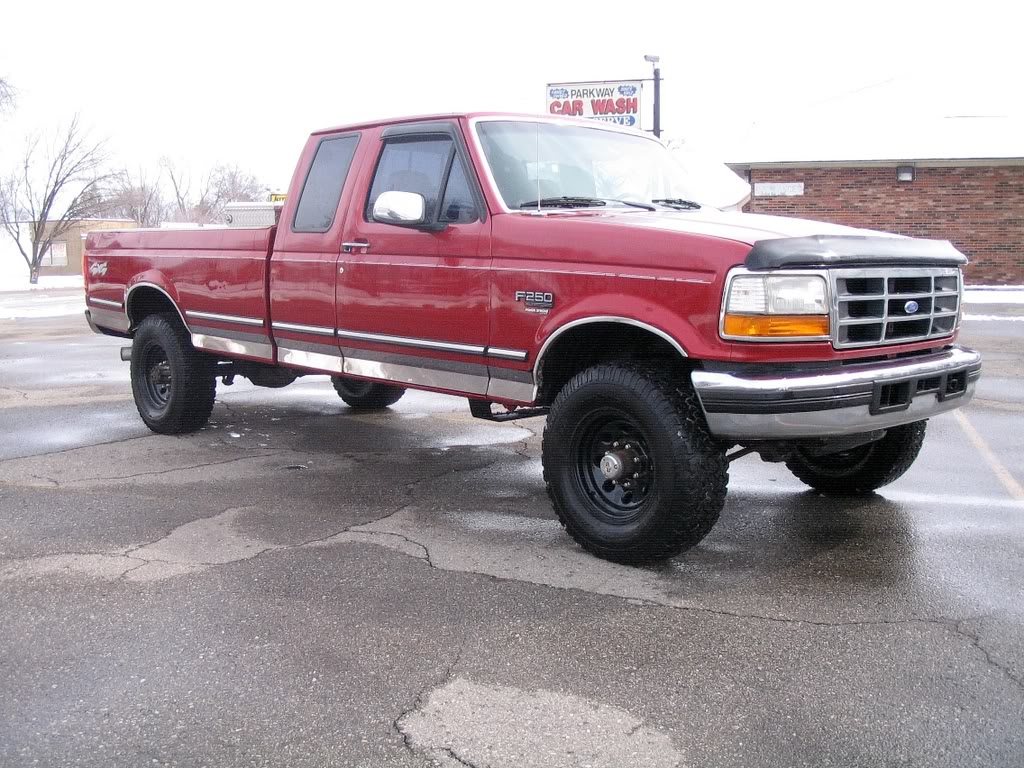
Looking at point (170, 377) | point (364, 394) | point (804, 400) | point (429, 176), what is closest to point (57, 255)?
point (364, 394)

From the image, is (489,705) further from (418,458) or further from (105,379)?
(105,379)

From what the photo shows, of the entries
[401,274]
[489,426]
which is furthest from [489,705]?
[489,426]

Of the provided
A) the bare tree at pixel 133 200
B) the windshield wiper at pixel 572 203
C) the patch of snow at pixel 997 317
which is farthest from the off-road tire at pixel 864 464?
the bare tree at pixel 133 200

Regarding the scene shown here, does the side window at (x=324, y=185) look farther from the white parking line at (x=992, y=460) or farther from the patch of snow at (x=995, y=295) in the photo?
the patch of snow at (x=995, y=295)

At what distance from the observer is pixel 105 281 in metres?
7.88

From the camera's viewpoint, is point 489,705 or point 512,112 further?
point 512,112

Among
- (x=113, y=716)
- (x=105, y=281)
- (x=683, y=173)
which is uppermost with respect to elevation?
(x=683, y=173)

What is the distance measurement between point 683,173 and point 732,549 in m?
2.52

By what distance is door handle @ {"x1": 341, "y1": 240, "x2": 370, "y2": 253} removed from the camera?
5648 millimetres

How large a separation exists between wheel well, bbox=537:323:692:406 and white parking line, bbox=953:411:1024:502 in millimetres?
2602

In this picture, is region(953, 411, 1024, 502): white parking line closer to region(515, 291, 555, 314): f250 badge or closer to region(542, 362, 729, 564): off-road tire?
region(542, 362, 729, 564): off-road tire

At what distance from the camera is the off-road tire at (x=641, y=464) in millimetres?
4234

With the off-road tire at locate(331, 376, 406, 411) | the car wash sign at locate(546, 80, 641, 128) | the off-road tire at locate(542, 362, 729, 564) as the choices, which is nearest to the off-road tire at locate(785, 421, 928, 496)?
the off-road tire at locate(542, 362, 729, 564)

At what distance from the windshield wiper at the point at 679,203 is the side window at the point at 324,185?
1.86 m
